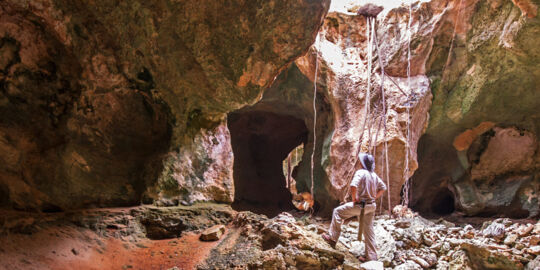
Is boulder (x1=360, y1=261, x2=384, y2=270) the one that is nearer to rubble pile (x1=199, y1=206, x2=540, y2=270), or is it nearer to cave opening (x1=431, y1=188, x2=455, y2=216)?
rubble pile (x1=199, y1=206, x2=540, y2=270)

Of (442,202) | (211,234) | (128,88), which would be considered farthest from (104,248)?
(442,202)

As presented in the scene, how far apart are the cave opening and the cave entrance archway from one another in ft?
14.0

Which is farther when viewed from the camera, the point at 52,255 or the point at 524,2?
the point at 524,2

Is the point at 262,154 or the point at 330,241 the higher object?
the point at 262,154

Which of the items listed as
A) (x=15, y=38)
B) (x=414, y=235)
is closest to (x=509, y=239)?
(x=414, y=235)

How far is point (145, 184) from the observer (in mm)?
2938

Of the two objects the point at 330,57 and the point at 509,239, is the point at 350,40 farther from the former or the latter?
the point at 509,239

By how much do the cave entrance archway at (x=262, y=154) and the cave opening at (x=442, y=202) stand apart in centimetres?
428

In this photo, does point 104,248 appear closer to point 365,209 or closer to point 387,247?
point 365,209

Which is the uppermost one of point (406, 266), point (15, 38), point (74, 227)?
point (15, 38)

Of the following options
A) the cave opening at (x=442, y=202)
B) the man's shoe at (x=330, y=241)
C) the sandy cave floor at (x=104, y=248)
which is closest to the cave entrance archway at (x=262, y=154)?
the cave opening at (x=442, y=202)

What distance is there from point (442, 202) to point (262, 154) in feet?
19.4

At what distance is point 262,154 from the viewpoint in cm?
1038

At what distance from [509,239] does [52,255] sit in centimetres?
457
